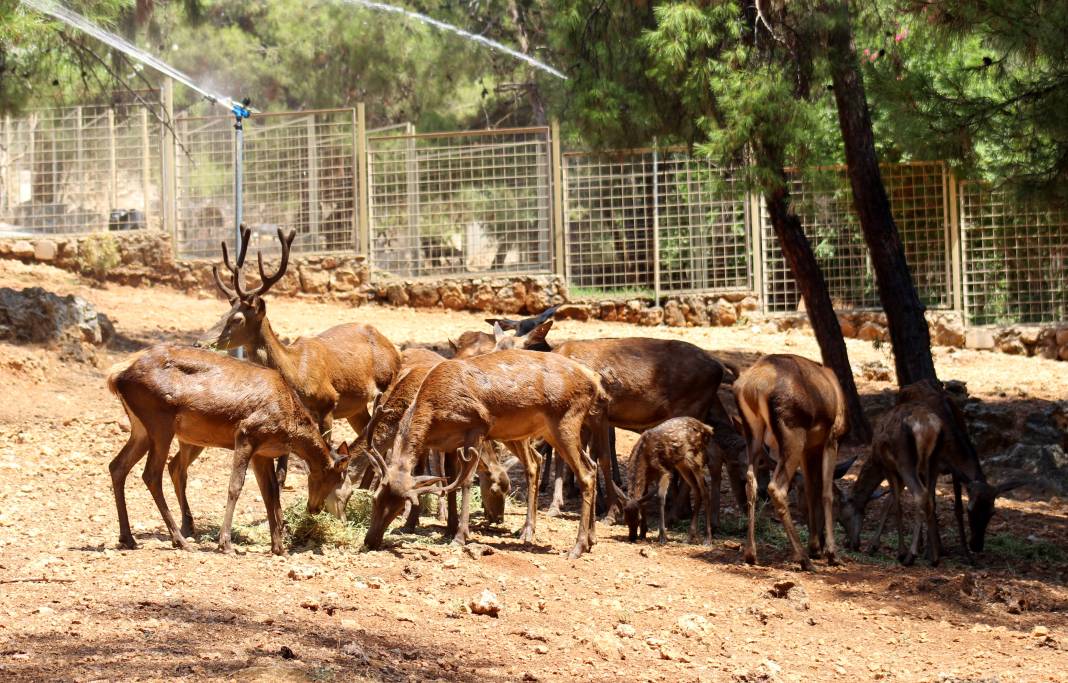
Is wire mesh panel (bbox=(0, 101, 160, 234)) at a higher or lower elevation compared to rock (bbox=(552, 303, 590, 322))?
A: higher

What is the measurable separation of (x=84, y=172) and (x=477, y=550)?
16.6 metres

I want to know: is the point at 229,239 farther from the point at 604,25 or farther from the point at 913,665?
the point at 913,665

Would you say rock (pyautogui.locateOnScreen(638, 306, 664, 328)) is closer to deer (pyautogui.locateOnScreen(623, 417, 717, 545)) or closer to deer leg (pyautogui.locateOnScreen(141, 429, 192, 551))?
deer (pyautogui.locateOnScreen(623, 417, 717, 545))

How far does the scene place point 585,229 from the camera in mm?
23047

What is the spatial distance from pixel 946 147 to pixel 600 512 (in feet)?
15.1

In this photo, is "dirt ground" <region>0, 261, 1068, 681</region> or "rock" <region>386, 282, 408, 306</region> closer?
"dirt ground" <region>0, 261, 1068, 681</region>

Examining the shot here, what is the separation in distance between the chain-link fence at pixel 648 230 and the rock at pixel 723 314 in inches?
12.5

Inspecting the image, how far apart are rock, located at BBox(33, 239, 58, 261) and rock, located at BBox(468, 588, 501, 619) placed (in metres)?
17.3

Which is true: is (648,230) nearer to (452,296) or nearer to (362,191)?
(452,296)

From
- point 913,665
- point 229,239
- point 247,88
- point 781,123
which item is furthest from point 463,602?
point 247,88

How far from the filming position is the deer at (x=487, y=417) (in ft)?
33.1

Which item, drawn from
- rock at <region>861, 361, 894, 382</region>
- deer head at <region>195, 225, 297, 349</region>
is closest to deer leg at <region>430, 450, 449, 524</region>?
deer head at <region>195, 225, 297, 349</region>

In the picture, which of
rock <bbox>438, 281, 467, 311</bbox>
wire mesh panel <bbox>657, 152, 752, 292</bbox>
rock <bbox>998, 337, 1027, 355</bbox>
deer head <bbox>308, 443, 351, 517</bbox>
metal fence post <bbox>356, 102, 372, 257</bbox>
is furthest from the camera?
metal fence post <bbox>356, 102, 372, 257</bbox>

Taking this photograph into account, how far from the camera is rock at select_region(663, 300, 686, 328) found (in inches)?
890
